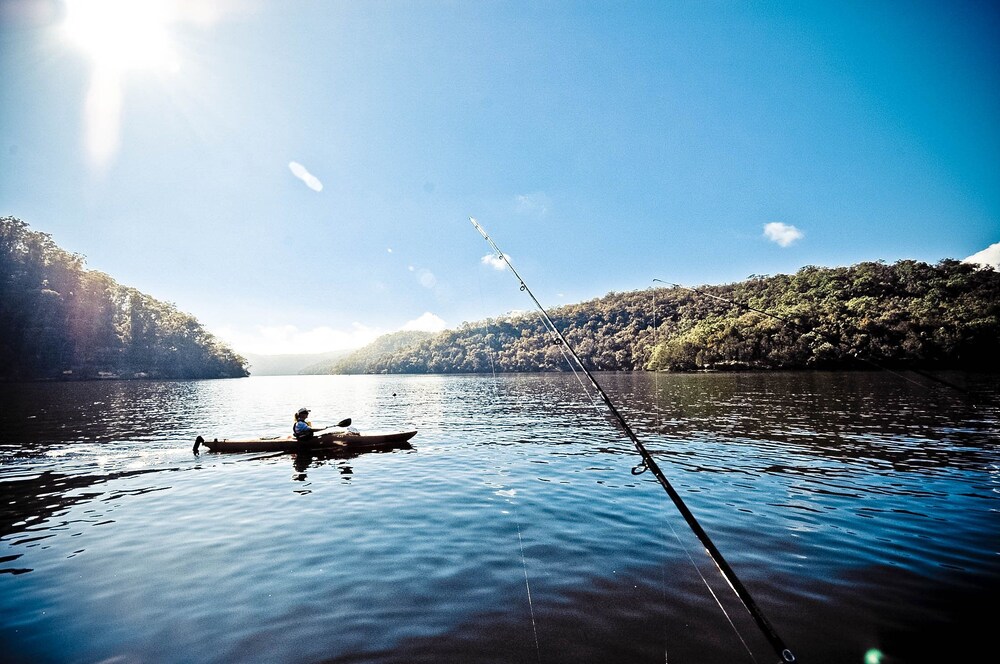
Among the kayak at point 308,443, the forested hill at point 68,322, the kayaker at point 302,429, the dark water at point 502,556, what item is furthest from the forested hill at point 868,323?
the forested hill at point 68,322

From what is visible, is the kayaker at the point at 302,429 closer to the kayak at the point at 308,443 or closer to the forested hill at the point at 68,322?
the kayak at the point at 308,443

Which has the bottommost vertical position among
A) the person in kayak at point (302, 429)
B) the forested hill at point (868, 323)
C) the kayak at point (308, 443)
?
the kayak at point (308, 443)

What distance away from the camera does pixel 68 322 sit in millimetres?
137500

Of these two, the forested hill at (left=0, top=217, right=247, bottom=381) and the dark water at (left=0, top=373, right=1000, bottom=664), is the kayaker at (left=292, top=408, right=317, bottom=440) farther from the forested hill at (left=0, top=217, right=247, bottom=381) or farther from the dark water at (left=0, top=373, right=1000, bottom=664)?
the forested hill at (left=0, top=217, right=247, bottom=381)

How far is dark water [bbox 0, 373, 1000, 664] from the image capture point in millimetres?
7047

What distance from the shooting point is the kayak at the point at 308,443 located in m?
25.1

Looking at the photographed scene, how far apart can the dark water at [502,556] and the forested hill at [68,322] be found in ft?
487

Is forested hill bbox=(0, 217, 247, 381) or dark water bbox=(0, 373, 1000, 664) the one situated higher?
forested hill bbox=(0, 217, 247, 381)

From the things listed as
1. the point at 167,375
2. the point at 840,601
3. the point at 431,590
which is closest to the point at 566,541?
the point at 431,590

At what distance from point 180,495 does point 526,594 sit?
15078 mm

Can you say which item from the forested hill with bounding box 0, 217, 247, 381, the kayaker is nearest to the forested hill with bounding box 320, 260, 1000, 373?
the kayaker

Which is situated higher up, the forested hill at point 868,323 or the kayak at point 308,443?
the forested hill at point 868,323

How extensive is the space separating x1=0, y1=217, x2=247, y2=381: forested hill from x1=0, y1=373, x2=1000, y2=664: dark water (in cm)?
14831

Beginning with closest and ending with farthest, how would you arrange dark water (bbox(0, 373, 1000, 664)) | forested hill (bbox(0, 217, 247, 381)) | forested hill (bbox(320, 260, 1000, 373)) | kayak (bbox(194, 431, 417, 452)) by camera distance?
dark water (bbox(0, 373, 1000, 664)) < kayak (bbox(194, 431, 417, 452)) < forested hill (bbox(320, 260, 1000, 373)) < forested hill (bbox(0, 217, 247, 381))
